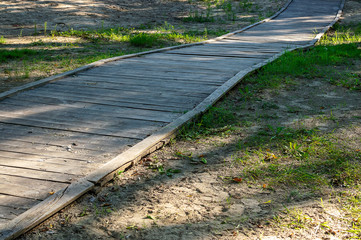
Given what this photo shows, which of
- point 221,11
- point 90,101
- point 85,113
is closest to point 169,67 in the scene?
point 90,101

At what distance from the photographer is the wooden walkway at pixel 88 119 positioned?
255 centimetres

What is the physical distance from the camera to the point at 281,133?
369 centimetres

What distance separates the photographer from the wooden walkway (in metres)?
2.55

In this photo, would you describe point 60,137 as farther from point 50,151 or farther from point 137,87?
point 137,87

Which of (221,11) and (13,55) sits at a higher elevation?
(221,11)

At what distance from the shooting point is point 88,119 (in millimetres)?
3959

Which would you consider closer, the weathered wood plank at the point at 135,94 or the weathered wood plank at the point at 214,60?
the weathered wood plank at the point at 135,94

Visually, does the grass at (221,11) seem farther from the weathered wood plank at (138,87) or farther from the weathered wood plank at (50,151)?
the weathered wood plank at (50,151)

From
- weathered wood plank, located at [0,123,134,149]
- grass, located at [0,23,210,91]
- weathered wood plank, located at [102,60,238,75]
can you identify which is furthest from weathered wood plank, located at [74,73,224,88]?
weathered wood plank, located at [0,123,134,149]

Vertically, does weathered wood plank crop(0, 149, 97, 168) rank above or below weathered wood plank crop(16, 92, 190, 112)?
below

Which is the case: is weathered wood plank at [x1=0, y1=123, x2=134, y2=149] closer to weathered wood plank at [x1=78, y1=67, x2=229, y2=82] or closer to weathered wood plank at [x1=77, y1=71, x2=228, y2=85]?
weathered wood plank at [x1=77, y1=71, x2=228, y2=85]

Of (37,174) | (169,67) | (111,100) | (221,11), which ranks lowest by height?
(37,174)

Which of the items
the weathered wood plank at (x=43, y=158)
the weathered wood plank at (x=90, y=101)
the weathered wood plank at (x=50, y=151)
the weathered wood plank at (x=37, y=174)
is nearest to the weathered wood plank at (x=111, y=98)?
the weathered wood plank at (x=90, y=101)

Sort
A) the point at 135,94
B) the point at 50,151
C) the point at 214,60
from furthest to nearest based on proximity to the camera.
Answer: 1. the point at 214,60
2. the point at 135,94
3. the point at 50,151
